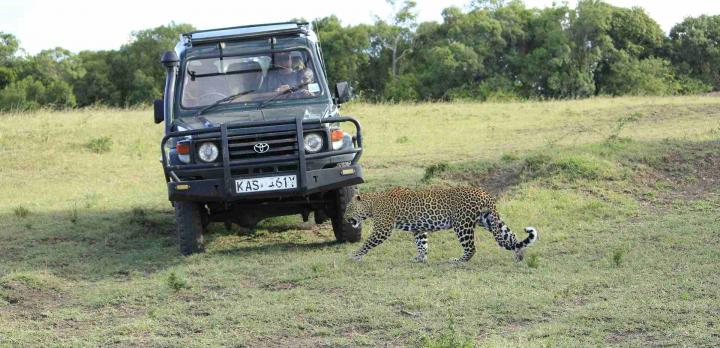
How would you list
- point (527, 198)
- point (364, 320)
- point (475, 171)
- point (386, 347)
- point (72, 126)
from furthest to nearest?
1. point (72, 126)
2. point (475, 171)
3. point (527, 198)
4. point (364, 320)
5. point (386, 347)

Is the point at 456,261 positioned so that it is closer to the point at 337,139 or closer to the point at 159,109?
the point at 337,139

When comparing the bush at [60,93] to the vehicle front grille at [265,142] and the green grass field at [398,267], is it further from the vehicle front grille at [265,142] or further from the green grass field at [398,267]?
the vehicle front grille at [265,142]

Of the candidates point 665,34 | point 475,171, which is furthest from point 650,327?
point 665,34

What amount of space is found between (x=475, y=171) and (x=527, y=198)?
1574 mm

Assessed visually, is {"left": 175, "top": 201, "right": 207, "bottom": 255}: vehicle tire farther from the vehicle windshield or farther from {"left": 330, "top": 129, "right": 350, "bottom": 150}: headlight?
{"left": 330, "top": 129, "right": 350, "bottom": 150}: headlight

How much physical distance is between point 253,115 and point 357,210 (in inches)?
52.3

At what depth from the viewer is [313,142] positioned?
26.8 ft

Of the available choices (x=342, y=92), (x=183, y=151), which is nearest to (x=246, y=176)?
(x=183, y=151)

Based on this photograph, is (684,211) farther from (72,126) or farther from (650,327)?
(72,126)

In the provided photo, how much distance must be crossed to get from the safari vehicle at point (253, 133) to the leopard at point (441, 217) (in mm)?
416

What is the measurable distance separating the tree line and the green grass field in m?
22.6

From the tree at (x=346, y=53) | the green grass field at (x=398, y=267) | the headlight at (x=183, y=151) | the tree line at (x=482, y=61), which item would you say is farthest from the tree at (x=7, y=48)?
the headlight at (x=183, y=151)

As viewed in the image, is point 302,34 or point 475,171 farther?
point 475,171

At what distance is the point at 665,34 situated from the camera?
41969 millimetres
